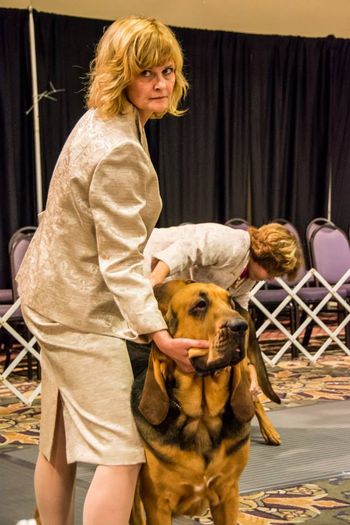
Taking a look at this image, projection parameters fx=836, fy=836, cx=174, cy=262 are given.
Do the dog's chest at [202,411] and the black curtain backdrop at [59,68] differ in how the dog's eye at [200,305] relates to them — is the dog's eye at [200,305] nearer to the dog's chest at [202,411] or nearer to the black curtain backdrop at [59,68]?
the dog's chest at [202,411]

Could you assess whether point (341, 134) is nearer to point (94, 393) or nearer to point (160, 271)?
point (160, 271)

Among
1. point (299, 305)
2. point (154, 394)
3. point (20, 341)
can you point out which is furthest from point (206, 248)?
point (299, 305)

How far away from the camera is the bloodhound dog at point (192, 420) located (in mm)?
1856

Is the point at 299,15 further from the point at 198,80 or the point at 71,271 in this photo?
the point at 71,271

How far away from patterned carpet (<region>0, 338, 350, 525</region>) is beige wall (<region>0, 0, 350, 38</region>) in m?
3.62

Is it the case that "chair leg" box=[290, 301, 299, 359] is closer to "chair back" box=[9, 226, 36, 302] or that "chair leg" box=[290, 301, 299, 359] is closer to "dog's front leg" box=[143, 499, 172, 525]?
"chair back" box=[9, 226, 36, 302]

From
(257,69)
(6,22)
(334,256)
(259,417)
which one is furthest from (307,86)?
(259,417)

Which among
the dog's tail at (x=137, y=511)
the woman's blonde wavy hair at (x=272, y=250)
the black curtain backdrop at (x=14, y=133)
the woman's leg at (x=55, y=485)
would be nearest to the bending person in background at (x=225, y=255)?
the woman's blonde wavy hair at (x=272, y=250)

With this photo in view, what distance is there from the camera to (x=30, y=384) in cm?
570

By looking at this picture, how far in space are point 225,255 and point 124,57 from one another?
1.61m

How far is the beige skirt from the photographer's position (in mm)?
1789

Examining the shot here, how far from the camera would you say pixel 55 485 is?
2.00m

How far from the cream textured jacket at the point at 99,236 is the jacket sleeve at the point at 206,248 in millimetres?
1120

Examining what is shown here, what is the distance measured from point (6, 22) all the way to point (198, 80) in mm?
1987
